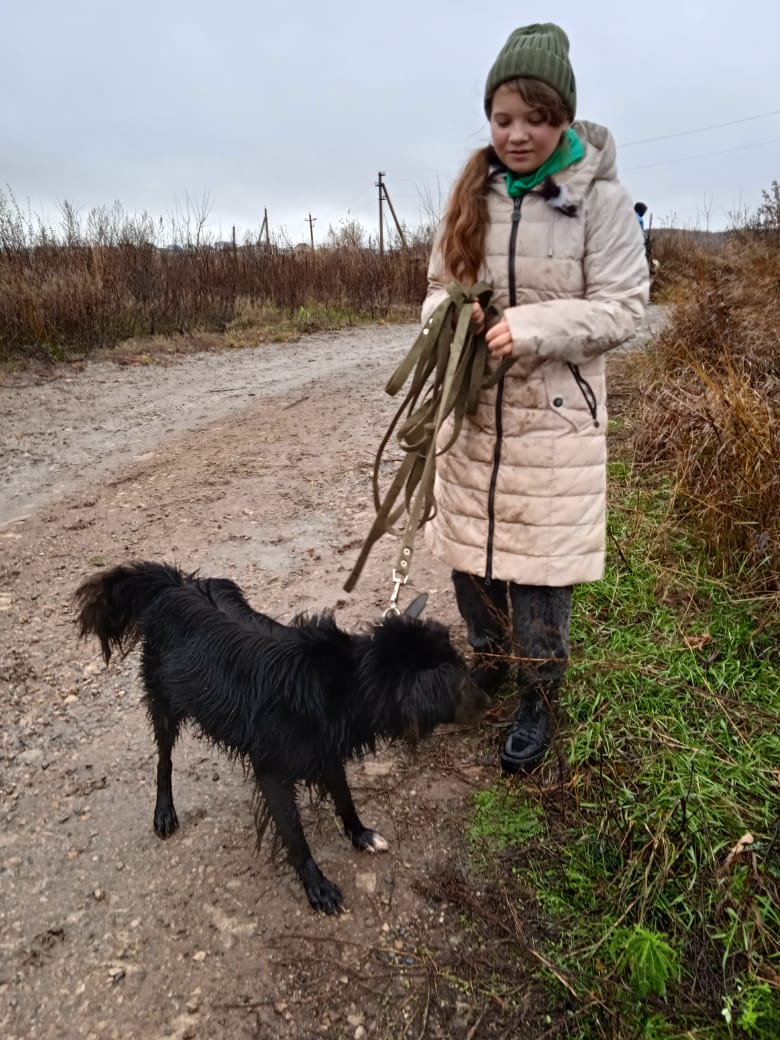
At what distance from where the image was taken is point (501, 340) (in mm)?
1964

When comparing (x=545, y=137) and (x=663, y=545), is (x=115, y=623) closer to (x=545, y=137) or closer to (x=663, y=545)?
(x=545, y=137)

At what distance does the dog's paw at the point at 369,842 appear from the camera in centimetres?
227

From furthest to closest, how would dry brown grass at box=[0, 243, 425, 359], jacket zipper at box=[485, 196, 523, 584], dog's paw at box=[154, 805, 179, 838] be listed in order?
dry brown grass at box=[0, 243, 425, 359], dog's paw at box=[154, 805, 179, 838], jacket zipper at box=[485, 196, 523, 584]

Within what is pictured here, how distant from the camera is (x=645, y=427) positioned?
4504 mm

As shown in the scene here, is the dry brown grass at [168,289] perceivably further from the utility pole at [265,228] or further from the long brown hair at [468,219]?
the long brown hair at [468,219]

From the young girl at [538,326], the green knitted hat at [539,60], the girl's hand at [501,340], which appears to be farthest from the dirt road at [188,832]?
the green knitted hat at [539,60]

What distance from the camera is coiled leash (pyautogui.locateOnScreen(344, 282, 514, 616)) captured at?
6.45 feet

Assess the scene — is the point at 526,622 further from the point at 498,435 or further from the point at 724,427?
the point at 724,427

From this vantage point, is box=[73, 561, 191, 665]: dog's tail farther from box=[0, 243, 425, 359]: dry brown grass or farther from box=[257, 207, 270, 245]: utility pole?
box=[257, 207, 270, 245]: utility pole

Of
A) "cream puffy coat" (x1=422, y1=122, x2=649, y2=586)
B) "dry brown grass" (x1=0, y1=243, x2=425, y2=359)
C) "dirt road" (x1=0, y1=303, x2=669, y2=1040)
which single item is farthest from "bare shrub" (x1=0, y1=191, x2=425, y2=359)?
"cream puffy coat" (x1=422, y1=122, x2=649, y2=586)

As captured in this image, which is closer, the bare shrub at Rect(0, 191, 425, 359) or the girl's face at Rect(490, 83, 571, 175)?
the girl's face at Rect(490, 83, 571, 175)

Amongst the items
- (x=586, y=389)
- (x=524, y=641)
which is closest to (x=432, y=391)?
(x=586, y=389)

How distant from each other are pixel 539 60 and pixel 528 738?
198 centimetres

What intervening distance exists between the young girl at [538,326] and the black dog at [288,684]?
413 millimetres
